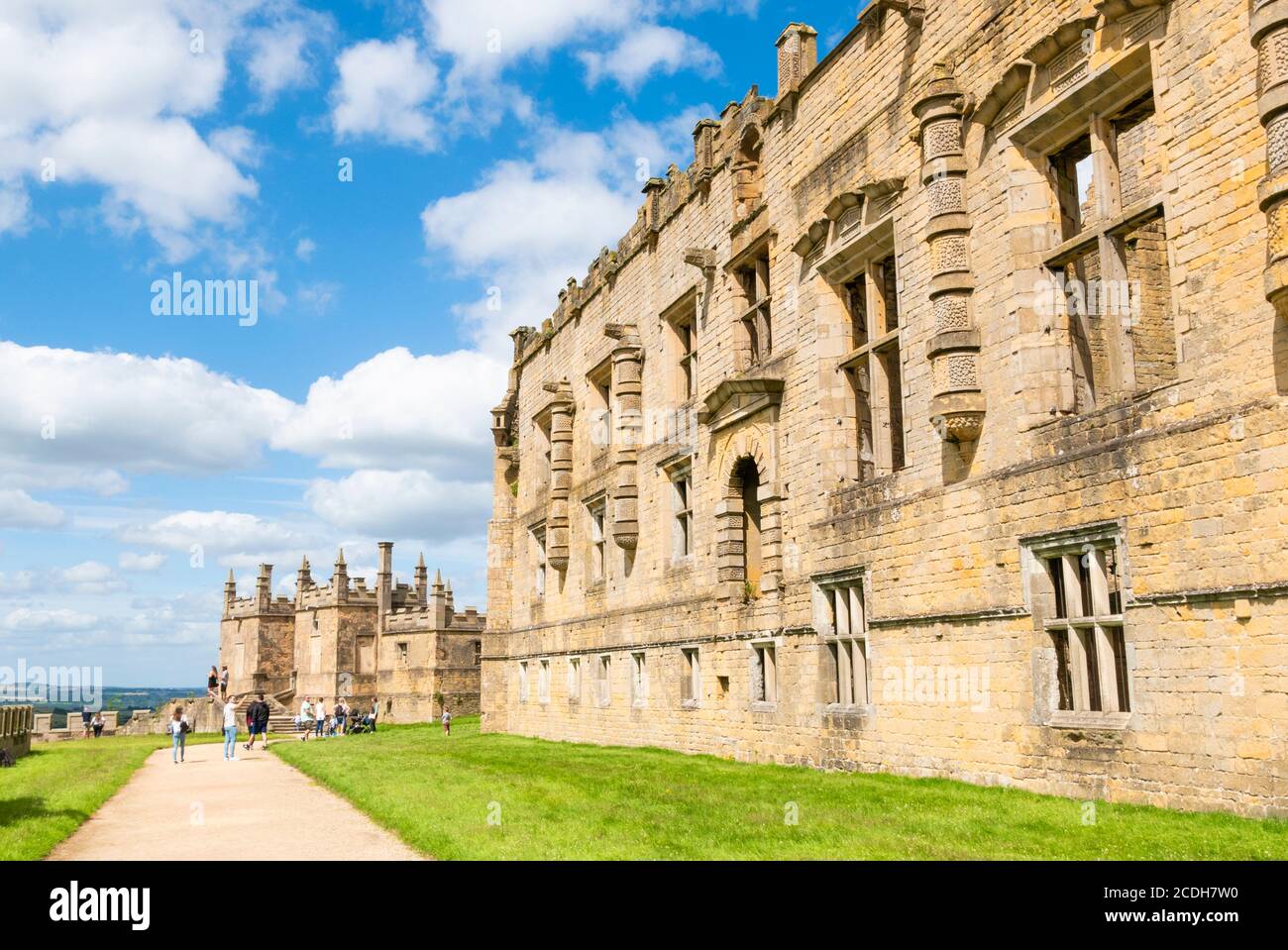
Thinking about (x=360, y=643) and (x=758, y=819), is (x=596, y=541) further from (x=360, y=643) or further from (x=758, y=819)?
(x=360, y=643)


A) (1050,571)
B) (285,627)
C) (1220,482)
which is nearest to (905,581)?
(1050,571)

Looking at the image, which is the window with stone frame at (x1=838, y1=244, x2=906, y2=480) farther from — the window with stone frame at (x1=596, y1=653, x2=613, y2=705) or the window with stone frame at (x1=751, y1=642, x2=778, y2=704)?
the window with stone frame at (x1=596, y1=653, x2=613, y2=705)

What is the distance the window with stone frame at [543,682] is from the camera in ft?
94.2

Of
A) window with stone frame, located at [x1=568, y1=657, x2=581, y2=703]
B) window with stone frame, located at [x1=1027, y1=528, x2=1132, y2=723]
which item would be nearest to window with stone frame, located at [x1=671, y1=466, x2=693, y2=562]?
window with stone frame, located at [x1=568, y1=657, x2=581, y2=703]

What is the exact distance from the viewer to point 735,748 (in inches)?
727

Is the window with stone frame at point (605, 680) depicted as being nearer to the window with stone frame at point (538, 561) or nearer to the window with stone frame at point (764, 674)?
the window with stone frame at point (538, 561)

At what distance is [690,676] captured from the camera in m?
20.8

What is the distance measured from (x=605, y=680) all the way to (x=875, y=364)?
12.0m

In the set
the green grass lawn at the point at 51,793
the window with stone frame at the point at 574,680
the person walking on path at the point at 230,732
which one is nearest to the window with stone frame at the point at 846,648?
the green grass lawn at the point at 51,793

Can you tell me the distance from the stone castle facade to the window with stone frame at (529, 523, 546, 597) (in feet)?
Result: 23.6

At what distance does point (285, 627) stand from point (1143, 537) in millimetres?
67186

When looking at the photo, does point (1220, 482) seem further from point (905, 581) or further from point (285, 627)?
point (285, 627)

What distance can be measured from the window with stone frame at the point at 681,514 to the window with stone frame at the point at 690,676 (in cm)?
201
